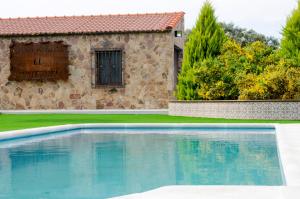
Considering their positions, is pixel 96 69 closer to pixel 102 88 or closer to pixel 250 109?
pixel 102 88

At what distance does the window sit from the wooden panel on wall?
1.49 meters

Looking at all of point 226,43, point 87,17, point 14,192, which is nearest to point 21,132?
point 14,192

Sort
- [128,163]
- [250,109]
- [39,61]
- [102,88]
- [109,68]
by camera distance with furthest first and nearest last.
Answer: [39,61] < [109,68] < [102,88] < [250,109] < [128,163]

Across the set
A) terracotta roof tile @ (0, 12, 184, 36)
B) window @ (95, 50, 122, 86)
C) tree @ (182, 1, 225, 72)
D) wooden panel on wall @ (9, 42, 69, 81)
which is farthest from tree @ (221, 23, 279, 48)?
wooden panel on wall @ (9, 42, 69, 81)

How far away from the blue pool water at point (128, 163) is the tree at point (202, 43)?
845cm

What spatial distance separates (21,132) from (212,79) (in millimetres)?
10267

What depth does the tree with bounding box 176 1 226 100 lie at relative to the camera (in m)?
23.6

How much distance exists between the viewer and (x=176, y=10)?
1109 inches

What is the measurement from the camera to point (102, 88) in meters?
25.6

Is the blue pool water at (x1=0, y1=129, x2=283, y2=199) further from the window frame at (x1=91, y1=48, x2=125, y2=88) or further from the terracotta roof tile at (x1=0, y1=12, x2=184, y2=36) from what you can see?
the terracotta roof tile at (x1=0, y1=12, x2=184, y2=36)

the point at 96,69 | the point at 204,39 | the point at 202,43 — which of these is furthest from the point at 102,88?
the point at 204,39

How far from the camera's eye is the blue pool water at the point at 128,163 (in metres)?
7.95

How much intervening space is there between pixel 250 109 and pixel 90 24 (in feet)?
32.4

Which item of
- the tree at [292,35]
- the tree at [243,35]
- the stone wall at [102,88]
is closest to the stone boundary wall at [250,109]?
the tree at [292,35]
